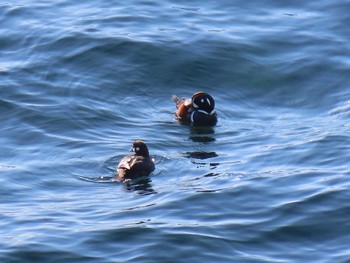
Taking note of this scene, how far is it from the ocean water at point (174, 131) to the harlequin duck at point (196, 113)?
0.21 m

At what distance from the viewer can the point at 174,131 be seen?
23.2 meters

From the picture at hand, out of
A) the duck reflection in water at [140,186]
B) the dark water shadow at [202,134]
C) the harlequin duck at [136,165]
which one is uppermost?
the dark water shadow at [202,134]

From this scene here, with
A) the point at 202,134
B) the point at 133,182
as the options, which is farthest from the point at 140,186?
the point at 202,134

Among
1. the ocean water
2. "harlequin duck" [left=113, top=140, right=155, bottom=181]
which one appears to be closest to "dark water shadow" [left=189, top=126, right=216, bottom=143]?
the ocean water

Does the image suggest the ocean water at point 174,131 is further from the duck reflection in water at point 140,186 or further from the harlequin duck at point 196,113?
the harlequin duck at point 196,113

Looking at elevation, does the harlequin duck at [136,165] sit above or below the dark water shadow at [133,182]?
above

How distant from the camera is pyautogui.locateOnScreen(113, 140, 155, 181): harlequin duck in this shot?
64.4 ft

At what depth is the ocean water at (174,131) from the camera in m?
16.8

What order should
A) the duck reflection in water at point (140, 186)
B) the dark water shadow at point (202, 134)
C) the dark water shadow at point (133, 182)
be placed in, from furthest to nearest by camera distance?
the dark water shadow at point (202, 134), the dark water shadow at point (133, 182), the duck reflection in water at point (140, 186)

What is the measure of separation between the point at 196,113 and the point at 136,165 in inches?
147

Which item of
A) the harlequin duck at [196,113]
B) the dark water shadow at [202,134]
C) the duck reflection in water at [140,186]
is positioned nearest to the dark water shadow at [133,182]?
the duck reflection in water at [140,186]

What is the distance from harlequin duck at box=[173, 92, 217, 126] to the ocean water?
0.21 m

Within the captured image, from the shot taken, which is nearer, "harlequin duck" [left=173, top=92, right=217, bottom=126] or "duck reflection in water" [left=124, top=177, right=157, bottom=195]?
"duck reflection in water" [left=124, top=177, right=157, bottom=195]

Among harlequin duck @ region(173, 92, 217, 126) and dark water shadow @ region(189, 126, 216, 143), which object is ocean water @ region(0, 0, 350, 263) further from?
harlequin duck @ region(173, 92, 217, 126)
